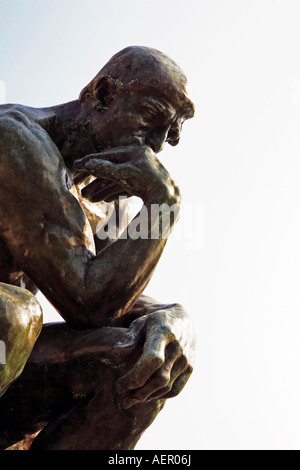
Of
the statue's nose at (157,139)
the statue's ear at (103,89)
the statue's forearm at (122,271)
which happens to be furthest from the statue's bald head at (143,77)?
the statue's forearm at (122,271)

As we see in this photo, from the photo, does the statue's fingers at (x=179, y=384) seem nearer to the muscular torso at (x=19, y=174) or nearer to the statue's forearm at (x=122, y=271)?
the statue's forearm at (x=122, y=271)

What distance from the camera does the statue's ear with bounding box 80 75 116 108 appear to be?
5789mm

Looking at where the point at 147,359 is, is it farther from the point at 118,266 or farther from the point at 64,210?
the point at 64,210

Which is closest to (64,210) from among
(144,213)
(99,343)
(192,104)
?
(144,213)

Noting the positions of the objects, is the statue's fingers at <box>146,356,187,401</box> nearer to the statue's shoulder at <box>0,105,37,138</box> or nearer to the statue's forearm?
the statue's forearm

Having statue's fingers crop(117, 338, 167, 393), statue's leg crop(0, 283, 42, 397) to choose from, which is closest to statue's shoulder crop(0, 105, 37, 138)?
statue's leg crop(0, 283, 42, 397)

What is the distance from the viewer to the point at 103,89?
5840 millimetres

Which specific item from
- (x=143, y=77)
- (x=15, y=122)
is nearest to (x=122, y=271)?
(x=15, y=122)

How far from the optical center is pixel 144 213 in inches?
202

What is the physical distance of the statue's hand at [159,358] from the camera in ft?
15.3

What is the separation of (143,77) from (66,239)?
1231 mm

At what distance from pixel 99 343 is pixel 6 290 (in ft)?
2.70
